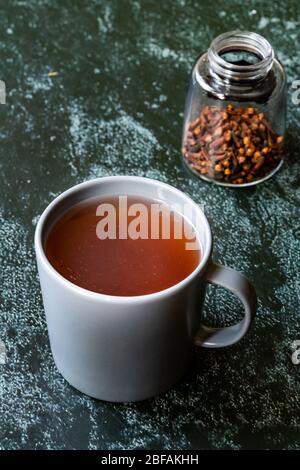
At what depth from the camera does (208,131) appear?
2.69 ft

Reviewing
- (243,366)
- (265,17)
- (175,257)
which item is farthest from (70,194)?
(265,17)

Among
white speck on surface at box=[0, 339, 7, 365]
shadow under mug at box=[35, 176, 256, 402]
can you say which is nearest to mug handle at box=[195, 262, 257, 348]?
shadow under mug at box=[35, 176, 256, 402]

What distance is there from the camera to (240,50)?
0.83 meters

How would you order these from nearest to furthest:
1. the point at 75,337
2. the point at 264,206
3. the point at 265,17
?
the point at 75,337 < the point at 264,206 < the point at 265,17

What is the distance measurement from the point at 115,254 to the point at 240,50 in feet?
1.00

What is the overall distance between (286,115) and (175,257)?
1.04ft

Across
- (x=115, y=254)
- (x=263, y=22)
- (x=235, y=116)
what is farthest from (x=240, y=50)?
(x=115, y=254)

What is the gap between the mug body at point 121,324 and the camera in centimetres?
58

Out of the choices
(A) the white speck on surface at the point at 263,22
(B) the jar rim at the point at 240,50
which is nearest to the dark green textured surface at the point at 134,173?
(A) the white speck on surface at the point at 263,22

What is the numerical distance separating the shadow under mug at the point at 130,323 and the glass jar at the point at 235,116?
17cm

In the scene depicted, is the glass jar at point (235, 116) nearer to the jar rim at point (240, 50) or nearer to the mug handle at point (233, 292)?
the jar rim at point (240, 50)

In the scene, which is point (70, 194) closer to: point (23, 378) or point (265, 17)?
point (23, 378)

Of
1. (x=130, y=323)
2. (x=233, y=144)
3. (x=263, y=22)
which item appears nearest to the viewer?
(x=130, y=323)

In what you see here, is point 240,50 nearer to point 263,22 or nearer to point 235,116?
point 235,116
